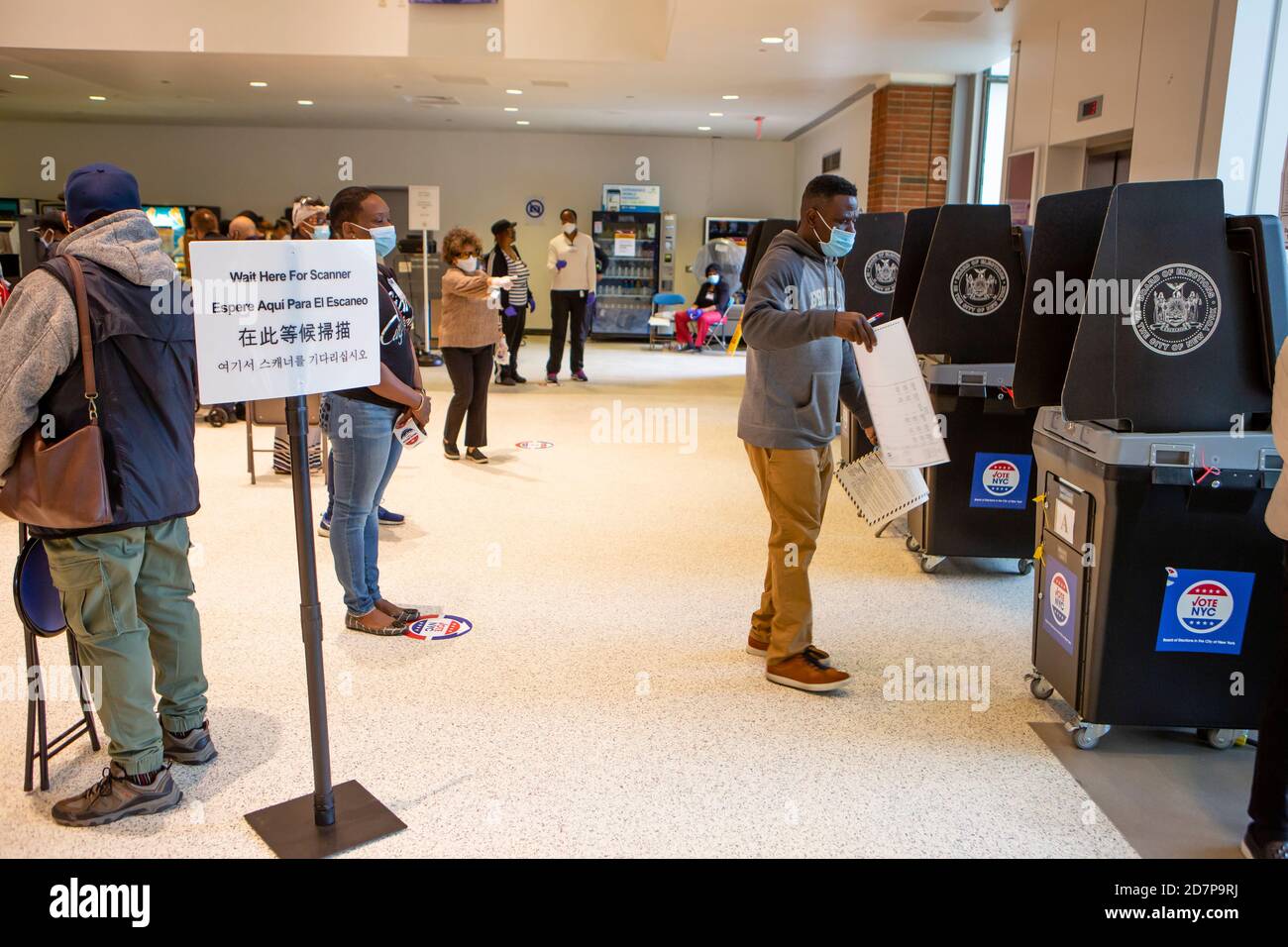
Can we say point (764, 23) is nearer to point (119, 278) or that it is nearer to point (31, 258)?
point (119, 278)

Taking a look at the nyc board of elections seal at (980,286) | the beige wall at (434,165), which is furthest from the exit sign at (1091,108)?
the beige wall at (434,165)

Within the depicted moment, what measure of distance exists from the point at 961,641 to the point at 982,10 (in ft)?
18.1

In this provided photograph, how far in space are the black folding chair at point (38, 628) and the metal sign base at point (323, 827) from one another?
652 mm

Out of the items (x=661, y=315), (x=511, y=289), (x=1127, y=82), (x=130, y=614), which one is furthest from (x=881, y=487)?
(x=661, y=315)

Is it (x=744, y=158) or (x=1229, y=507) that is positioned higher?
(x=744, y=158)

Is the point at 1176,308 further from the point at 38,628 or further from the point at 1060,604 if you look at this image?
the point at 38,628

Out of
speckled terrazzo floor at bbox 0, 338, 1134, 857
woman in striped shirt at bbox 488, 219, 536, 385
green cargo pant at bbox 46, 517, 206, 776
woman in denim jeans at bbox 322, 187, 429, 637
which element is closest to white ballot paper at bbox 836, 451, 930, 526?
speckled terrazzo floor at bbox 0, 338, 1134, 857

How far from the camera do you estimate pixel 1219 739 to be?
9.98 feet

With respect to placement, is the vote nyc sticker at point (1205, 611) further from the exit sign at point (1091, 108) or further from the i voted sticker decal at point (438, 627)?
the exit sign at point (1091, 108)

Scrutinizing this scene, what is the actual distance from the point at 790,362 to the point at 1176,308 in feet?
3.64

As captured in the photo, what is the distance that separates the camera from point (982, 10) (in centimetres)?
741
